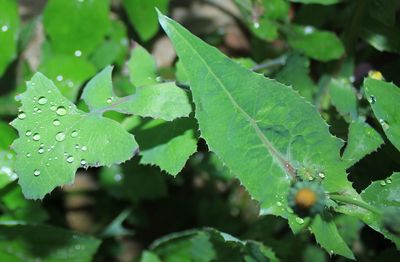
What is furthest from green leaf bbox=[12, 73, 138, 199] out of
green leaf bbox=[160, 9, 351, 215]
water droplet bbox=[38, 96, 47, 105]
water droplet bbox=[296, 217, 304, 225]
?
water droplet bbox=[296, 217, 304, 225]

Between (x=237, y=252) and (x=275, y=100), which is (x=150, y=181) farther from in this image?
(x=275, y=100)

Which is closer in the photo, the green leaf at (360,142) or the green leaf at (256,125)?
the green leaf at (256,125)

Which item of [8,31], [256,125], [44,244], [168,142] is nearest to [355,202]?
[256,125]

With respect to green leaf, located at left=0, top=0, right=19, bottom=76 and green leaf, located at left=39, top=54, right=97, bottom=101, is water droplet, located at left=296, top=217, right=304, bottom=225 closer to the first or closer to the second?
green leaf, located at left=39, top=54, right=97, bottom=101

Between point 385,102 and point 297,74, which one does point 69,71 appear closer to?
point 297,74

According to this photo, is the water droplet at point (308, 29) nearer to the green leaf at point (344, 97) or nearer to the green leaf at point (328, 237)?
the green leaf at point (344, 97)

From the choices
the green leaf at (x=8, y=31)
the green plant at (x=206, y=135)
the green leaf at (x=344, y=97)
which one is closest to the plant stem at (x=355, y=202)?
the green plant at (x=206, y=135)
